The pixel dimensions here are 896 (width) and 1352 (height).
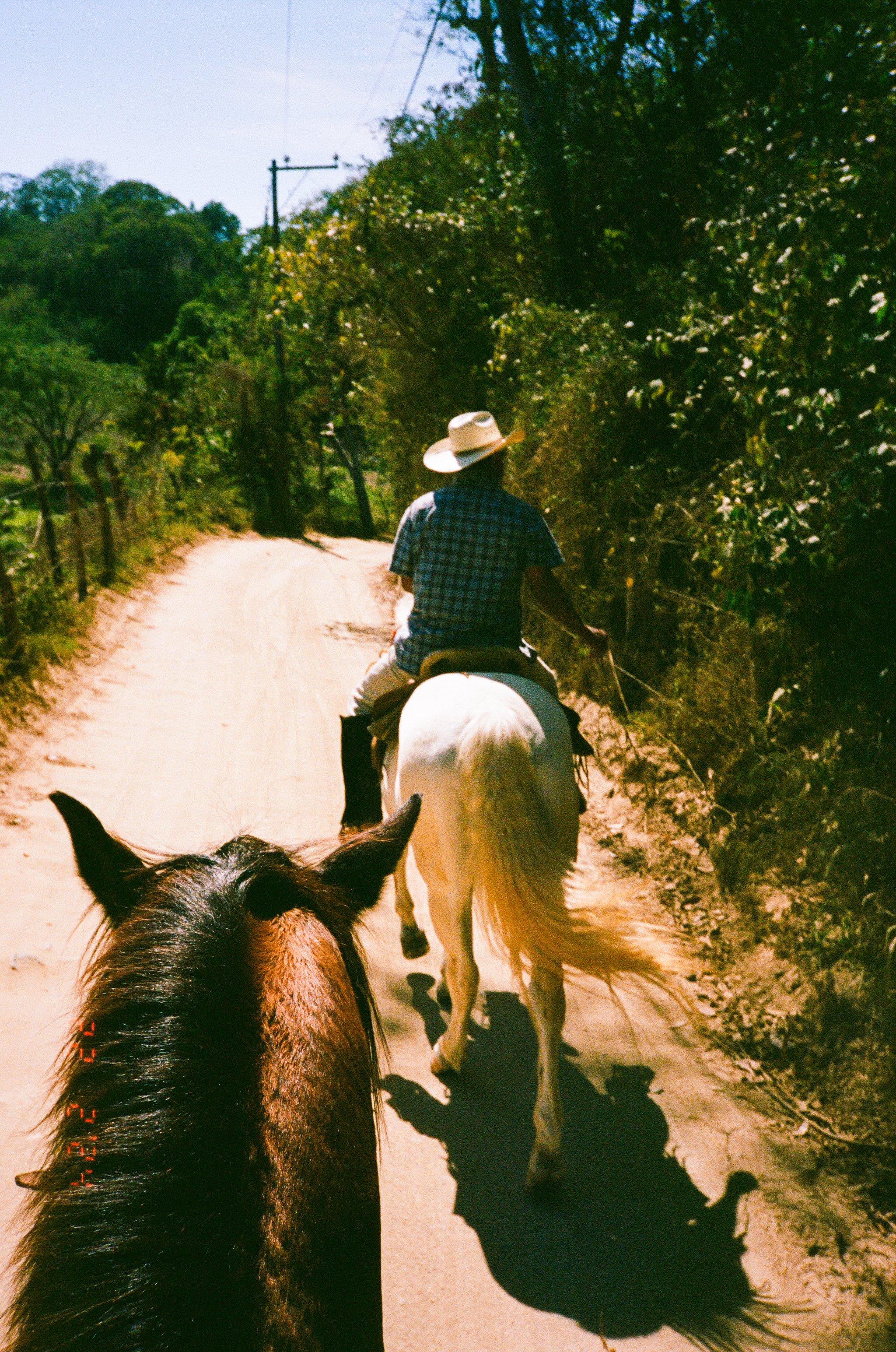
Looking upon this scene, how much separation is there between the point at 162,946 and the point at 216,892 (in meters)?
0.14

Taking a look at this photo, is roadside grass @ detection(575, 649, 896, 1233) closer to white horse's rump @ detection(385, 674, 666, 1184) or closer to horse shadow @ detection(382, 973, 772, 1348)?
horse shadow @ detection(382, 973, 772, 1348)

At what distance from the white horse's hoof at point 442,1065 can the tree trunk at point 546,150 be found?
26.1 feet

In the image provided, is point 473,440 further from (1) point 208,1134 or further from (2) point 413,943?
(1) point 208,1134

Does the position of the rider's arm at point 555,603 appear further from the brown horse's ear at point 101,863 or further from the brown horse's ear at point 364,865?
the brown horse's ear at point 101,863

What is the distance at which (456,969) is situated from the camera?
3168mm

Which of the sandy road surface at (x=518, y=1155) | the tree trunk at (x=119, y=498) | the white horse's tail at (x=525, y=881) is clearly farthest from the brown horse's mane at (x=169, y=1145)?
the tree trunk at (x=119, y=498)

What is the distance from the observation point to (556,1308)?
8.04 feet

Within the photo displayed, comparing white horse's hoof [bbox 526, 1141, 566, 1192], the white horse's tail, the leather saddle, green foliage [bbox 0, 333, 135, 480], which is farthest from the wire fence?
green foliage [bbox 0, 333, 135, 480]

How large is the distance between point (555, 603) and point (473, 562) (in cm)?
45

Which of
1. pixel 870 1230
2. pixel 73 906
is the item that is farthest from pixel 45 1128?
pixel 870 1230

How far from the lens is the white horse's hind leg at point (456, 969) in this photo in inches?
121

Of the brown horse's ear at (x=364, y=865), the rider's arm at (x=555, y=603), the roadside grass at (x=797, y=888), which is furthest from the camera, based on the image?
the rider's arm at (x=555, y=603)

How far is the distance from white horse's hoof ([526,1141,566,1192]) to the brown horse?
1642 millimetres

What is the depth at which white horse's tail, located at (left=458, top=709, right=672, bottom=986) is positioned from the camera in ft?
8.46
